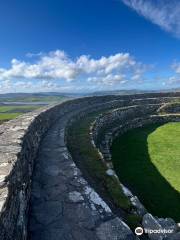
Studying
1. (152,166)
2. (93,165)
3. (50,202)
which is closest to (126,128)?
(152,166)

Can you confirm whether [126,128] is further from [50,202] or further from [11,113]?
[11,113]

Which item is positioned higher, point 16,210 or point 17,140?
point 17,140

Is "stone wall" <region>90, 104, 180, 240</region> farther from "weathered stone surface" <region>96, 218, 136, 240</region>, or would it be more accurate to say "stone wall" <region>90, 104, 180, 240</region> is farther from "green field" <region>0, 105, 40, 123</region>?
"green field" <region>0, 105, 40, 123</region>

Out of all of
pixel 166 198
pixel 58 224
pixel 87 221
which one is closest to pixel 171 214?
pixel 166 198

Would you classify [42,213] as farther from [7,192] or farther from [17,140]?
[17,140]

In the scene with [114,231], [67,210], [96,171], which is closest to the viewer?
[114,231]

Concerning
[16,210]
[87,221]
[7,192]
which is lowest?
[87,221]
